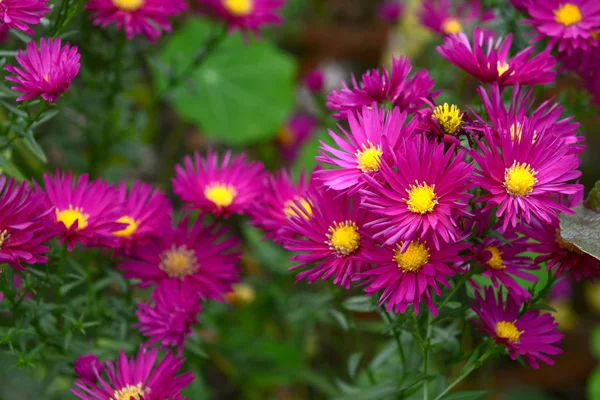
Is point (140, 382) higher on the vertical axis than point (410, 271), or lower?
lower

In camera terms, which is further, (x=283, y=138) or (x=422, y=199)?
(x=283, y=138)

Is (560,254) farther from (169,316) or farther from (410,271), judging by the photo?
(169,316)

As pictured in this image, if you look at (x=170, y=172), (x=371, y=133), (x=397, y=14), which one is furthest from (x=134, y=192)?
(x=397, y=14)

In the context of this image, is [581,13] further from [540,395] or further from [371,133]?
[540,395]

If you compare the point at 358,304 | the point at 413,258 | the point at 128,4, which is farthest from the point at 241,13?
the point at 413,258

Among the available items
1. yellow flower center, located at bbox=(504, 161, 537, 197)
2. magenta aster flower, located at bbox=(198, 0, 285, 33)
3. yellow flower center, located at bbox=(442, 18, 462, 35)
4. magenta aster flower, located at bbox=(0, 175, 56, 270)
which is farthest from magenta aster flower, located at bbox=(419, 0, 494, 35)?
magenta aster flower, located at bbox=(0, 175, 56, 270)

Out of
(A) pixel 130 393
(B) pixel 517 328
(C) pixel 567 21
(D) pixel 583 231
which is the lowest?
(A) pixel 130 393

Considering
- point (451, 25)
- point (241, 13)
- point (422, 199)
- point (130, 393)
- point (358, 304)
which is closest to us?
point (422, 199)

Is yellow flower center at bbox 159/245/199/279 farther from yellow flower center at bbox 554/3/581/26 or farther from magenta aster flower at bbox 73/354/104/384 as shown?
yellow flower center at bbox 554/3/581/26
